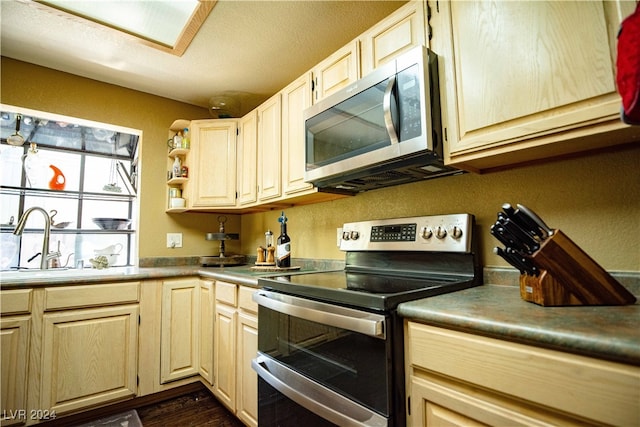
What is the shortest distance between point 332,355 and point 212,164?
194 cm

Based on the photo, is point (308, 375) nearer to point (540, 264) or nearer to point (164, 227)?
point (540, 264)

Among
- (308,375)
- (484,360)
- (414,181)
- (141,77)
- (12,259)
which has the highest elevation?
(141,77)

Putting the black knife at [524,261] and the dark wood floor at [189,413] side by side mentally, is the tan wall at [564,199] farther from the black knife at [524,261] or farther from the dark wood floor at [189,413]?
the dark wood floor at [189,413]

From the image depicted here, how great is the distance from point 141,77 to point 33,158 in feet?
3.75

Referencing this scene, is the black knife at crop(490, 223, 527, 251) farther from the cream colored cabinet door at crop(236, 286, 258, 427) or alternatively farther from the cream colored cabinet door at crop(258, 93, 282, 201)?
the cream colored cabinet door at crop(258, 93, 282, 201)

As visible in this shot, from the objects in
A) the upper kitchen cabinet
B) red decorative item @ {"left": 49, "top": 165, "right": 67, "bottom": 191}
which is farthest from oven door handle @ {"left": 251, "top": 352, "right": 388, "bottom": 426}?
red decorative item @ {"left": 49, "top": 165, "right": 67, "bottom": 191}

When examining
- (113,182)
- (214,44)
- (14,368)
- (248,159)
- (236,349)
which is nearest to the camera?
(14,368)

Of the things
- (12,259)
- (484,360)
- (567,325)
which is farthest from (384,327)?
(12,259)

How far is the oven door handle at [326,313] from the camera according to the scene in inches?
35.3

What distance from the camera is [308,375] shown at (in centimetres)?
117

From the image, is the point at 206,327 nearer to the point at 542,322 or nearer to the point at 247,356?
the point at 247,356

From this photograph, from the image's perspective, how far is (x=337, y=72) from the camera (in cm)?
163

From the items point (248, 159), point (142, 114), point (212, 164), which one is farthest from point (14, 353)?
point (142, 114)

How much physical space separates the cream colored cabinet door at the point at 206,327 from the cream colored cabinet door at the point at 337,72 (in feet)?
4.60
